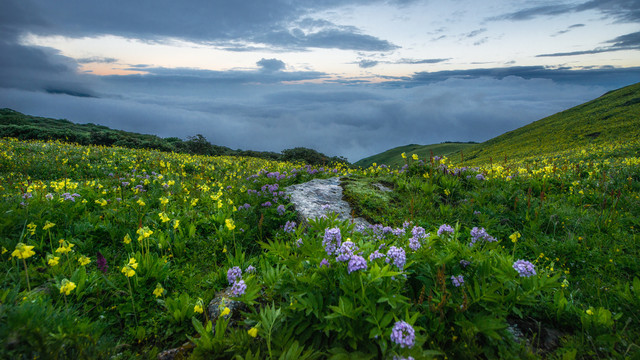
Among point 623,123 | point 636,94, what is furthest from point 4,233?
point 636,94

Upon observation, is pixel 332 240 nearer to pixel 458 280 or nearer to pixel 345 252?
pixel 345 252

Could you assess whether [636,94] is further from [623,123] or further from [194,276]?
[194,276]

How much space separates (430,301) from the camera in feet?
9.48

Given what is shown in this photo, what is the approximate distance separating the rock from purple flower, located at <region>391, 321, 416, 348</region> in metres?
3.68

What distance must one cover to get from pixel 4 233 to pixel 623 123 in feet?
223

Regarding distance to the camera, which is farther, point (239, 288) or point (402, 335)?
point (239, 288)

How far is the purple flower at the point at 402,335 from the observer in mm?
2289

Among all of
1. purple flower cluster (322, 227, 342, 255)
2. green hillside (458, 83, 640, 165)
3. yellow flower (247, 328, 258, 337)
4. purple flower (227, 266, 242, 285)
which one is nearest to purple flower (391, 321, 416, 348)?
purple flower cluster (322, 227, 342, 255)

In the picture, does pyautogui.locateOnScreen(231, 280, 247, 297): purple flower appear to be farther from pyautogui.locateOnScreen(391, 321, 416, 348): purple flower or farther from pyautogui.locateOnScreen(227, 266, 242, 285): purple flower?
pyautogui.locateOnScreen(391, 321, 416, 348): purple flower

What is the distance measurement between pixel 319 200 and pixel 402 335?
508 centimetres

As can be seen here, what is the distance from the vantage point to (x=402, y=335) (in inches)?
92.5

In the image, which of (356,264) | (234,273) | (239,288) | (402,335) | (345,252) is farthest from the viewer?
(234,273)

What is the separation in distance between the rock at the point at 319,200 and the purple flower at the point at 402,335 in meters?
3.68

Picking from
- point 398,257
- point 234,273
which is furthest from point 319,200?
point 398,257
